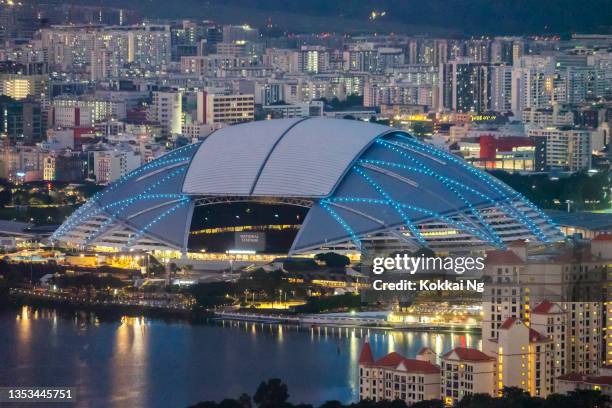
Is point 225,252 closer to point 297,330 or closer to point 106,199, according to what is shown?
point 106,199

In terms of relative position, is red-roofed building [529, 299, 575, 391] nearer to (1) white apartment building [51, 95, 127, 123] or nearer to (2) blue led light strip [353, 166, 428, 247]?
(2) blue led light strip [353, 166, 428, 247]

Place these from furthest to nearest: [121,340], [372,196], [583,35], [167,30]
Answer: [167,30] < [583,35] < [372,196] < [121,340]

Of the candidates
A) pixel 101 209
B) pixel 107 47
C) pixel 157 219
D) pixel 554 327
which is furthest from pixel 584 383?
pixel 107 47

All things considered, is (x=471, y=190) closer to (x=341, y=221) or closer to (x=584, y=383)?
(x=341, y=221)

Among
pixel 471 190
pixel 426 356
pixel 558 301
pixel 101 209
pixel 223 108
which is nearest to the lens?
pixel 426 356

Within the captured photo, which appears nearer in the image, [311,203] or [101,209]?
[311,203]

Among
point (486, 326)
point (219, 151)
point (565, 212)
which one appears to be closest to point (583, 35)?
point (565, 212)
